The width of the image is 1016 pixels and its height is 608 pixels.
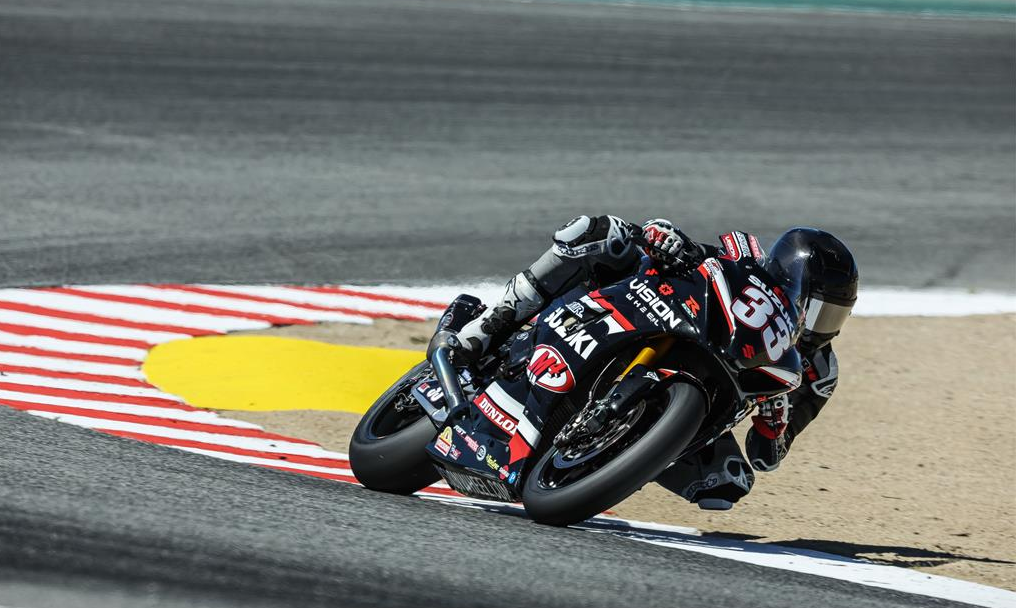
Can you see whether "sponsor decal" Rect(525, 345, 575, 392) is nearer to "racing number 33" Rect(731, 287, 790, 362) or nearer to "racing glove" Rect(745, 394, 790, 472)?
"racing number 33" Rect(731, 287, 790, 362)

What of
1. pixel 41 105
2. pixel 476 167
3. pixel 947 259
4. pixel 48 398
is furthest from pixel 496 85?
pixel 48 398

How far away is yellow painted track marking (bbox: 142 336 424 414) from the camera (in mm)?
7258

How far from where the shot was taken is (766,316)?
519 centimetres

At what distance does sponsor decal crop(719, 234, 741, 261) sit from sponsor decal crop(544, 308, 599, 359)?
2.16ft

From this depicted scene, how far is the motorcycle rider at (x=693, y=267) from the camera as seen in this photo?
550 cm

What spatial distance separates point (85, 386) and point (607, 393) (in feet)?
9.98

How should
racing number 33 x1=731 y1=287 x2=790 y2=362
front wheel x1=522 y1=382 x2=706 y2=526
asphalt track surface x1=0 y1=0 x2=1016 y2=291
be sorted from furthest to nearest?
asphalt track surface x1=0 y1=0 x2=1016 y2=291, racing number 33 x1=731 y1=287 x2=790 y2=362, front wheel x1=522 y1=382 x2=706 y2=526

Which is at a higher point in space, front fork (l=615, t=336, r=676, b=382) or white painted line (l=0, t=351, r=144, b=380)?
front fork (l=615, t=336, r=676, b=382)

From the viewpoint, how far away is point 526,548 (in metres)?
4.59

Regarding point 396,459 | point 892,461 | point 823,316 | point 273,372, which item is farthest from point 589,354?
point 273,372

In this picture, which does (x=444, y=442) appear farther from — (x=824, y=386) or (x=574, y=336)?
(x=824, y=386)

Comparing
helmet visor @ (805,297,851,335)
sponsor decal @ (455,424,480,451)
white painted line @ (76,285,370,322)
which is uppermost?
helmet visor @ (805,297,851,335)

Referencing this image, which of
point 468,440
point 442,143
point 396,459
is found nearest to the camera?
point 468,440

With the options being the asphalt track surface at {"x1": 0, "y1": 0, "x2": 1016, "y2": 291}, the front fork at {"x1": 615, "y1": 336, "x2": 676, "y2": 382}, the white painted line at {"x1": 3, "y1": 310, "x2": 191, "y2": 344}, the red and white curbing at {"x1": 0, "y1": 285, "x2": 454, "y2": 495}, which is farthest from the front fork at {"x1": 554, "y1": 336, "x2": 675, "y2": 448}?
the asphalt track surface at {"x1": 0, "y1": 0, "x2": 1016, "y2": 291}
